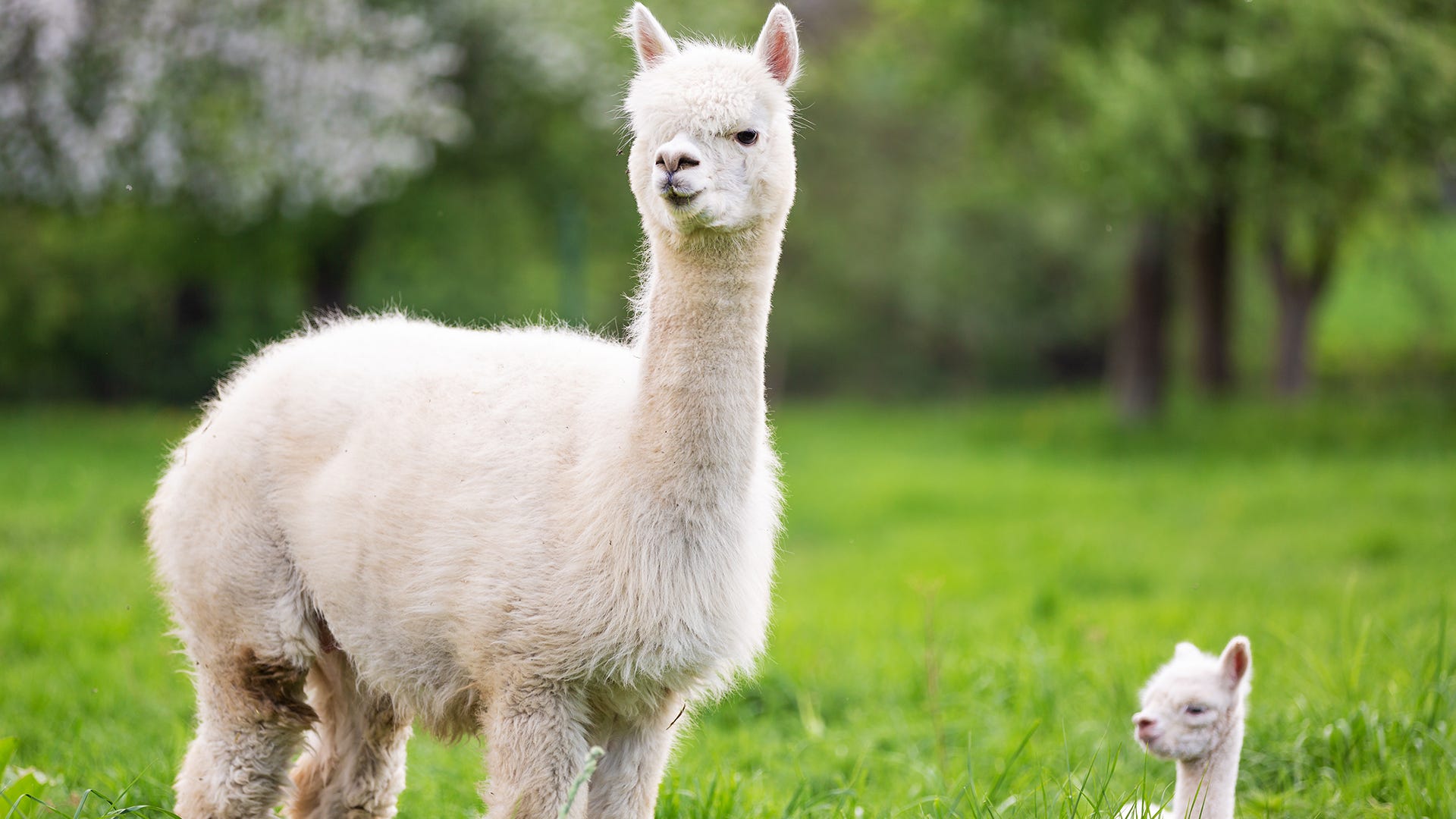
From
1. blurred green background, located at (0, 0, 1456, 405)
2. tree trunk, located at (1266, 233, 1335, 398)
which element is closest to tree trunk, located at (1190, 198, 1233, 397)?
blurred green background, located at (0, 0, 1456, 405)

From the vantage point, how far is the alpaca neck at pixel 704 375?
297 cm

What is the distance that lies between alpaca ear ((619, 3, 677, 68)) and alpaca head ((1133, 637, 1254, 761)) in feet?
6.90

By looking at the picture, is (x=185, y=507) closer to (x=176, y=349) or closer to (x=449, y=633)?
(x=449, y=633)

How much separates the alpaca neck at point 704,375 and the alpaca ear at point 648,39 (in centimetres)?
50

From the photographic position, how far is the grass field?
403cm

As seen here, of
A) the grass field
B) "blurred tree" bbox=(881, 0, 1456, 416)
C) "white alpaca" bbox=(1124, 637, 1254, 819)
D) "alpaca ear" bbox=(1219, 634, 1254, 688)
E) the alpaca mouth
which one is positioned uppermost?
"blurred tree" bbox=(881, 0, 1456, 416)

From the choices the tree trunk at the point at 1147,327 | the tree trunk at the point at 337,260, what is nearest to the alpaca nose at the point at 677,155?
the tree trunk at the point at 337,260

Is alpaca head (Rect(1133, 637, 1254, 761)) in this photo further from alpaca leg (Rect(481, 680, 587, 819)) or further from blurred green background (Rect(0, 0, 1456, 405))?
blurred green background (Rect(0, 0, 1456, 405))

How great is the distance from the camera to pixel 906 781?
4.31 meters

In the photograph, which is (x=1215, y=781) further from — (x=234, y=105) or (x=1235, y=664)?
(x=234, y=105)

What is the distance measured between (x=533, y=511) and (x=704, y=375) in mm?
543

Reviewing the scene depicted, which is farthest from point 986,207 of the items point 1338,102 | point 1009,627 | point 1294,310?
point 1009,627

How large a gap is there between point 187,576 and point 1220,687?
2.81m

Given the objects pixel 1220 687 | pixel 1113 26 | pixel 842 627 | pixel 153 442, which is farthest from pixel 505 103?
pixel 1220 687
